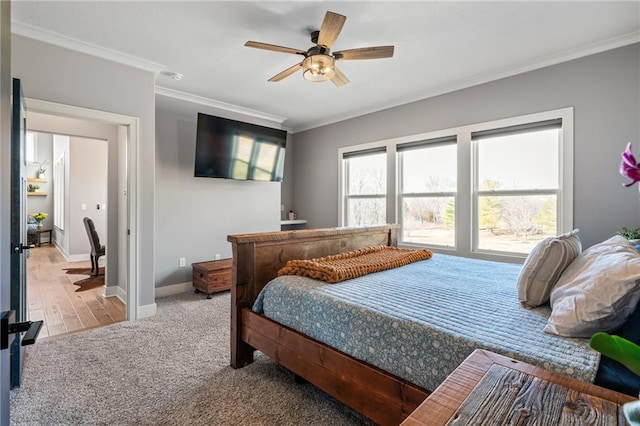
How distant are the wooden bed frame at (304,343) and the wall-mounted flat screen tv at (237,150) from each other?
2193mm

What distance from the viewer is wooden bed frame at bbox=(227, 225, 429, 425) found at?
1.33m

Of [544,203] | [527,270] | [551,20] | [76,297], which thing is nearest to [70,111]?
[76,297]

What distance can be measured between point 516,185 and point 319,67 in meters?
2.46

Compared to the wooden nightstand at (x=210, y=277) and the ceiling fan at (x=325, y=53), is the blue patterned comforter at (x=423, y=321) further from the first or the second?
the wooden nightstand at (x=210, y=277)

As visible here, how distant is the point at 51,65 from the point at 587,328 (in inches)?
156

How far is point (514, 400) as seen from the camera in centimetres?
71

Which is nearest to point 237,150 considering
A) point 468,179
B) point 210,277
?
point 210,277

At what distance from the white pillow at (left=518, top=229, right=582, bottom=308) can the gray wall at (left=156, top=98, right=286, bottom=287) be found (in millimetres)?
3790

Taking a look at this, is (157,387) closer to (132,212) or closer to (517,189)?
(132,212)

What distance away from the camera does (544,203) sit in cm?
320

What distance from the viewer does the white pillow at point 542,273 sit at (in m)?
1.46

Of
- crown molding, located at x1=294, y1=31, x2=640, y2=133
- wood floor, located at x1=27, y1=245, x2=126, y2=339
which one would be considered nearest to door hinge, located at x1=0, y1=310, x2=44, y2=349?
wood floor, located at x1=27, y1=245, x2=126, y2=339

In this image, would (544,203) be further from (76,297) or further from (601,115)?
(76,297)

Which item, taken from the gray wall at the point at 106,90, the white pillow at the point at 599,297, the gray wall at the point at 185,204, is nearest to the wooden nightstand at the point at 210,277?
the gray wall at the point at 185,204
